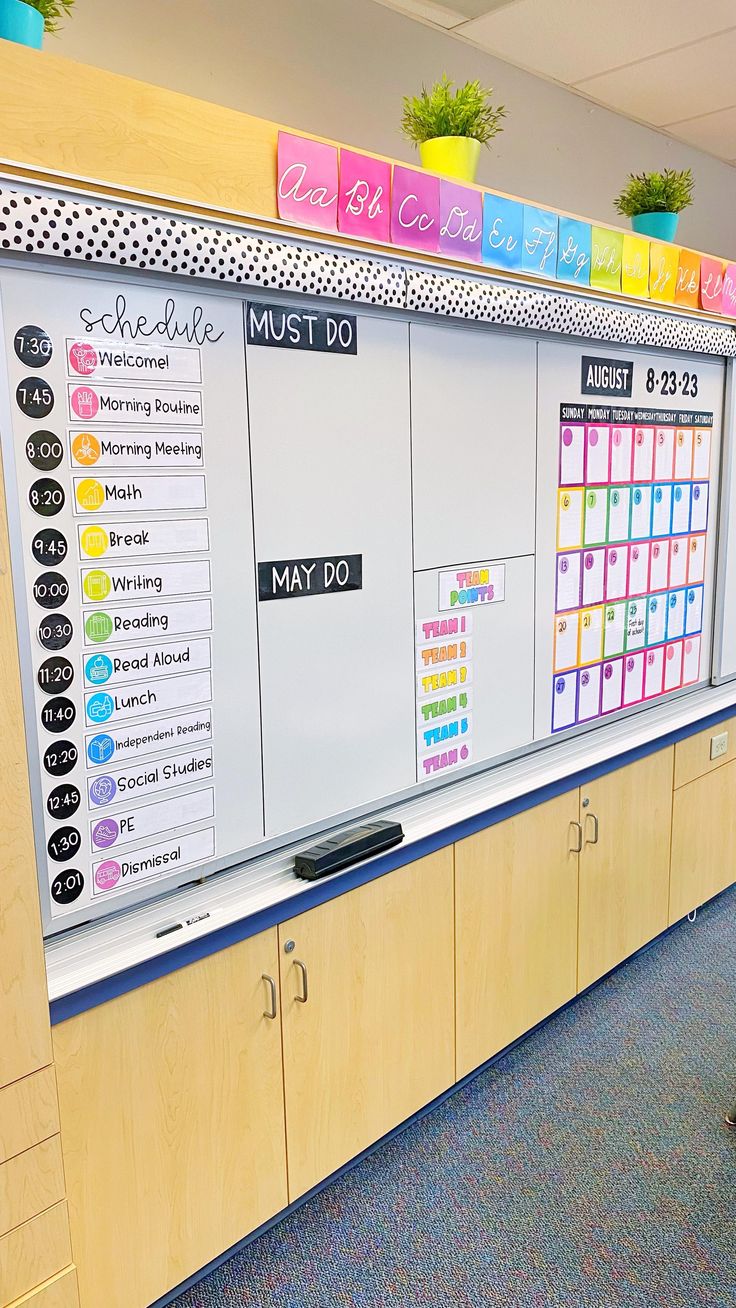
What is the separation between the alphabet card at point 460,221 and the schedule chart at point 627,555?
592 millimetres

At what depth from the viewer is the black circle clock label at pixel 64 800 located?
5.03 ft

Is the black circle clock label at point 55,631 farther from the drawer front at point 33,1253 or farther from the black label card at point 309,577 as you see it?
the drawer front at point 33,1253

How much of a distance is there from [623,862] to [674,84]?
8.64 feet

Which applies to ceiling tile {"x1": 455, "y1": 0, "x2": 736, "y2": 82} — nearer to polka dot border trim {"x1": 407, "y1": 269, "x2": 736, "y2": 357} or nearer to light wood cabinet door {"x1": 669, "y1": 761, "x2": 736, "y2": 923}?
polka dot border trim {"x1": 407, "y1": 269, "x2": 736, "y2": 357}

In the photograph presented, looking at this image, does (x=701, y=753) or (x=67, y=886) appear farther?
(x=701, y=753)

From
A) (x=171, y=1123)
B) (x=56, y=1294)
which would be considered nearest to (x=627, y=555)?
(x=171, y=1123)

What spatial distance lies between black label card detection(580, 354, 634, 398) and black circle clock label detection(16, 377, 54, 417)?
1595 mm

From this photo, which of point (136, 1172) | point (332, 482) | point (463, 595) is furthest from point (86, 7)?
point (136, 1172)

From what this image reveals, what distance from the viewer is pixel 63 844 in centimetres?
156

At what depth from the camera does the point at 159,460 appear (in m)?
1.62

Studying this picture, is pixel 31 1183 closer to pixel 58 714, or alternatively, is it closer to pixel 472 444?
pixel 58 714

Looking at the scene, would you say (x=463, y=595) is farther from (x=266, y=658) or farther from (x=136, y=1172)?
(x=136, y=1172)

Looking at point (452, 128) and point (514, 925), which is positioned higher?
point (452, 128)

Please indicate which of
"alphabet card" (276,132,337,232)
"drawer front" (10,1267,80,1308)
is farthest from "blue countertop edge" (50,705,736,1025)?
"alphabet card" (276,132,337,232)
